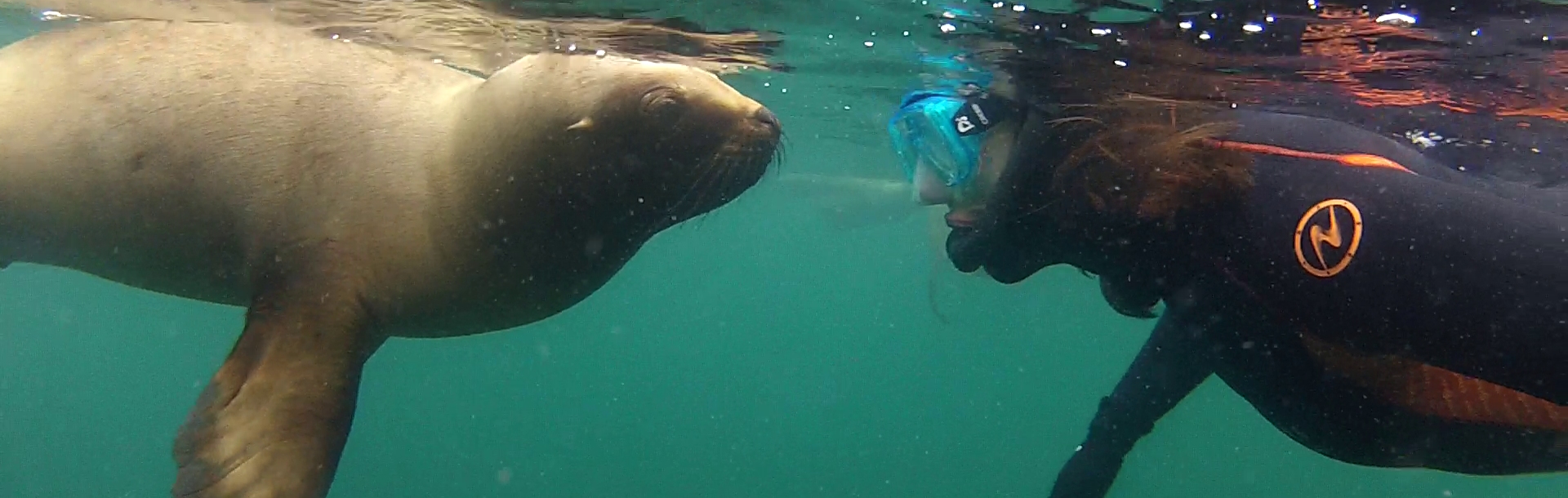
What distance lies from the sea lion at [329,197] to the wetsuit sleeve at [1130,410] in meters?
2.43

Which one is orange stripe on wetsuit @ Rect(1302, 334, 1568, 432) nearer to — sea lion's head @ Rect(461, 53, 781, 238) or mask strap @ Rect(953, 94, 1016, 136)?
mask strap @ Rect(953, 94, 1016, 136)

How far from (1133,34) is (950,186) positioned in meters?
3.11

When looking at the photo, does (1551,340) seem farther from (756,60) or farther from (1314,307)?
(756,60)

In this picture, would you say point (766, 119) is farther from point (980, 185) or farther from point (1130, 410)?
point (1130, 410)

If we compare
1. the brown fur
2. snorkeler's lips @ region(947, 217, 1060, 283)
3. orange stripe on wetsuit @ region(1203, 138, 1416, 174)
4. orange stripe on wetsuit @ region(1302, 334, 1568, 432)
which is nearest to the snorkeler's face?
snorkeler's lips @ region(947, 217, 1060, 283)

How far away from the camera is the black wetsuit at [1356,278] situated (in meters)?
1.99

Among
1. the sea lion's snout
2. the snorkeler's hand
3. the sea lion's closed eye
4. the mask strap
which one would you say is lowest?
the snorkeler's hand

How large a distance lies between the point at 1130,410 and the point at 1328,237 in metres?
2.94

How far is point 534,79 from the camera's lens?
366cm

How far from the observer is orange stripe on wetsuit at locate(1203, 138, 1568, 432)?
8.46 feet

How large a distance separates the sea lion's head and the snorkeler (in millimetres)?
939

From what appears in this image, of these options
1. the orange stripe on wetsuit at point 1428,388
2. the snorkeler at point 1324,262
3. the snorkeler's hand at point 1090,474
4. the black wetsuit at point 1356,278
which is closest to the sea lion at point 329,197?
the snorkeler at point 1324,262

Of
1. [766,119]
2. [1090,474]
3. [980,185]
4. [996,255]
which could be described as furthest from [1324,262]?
[1090,474]

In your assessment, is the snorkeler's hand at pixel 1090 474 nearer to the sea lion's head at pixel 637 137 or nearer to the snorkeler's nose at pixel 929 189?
the snorkeler's nose at pixel 929 189
